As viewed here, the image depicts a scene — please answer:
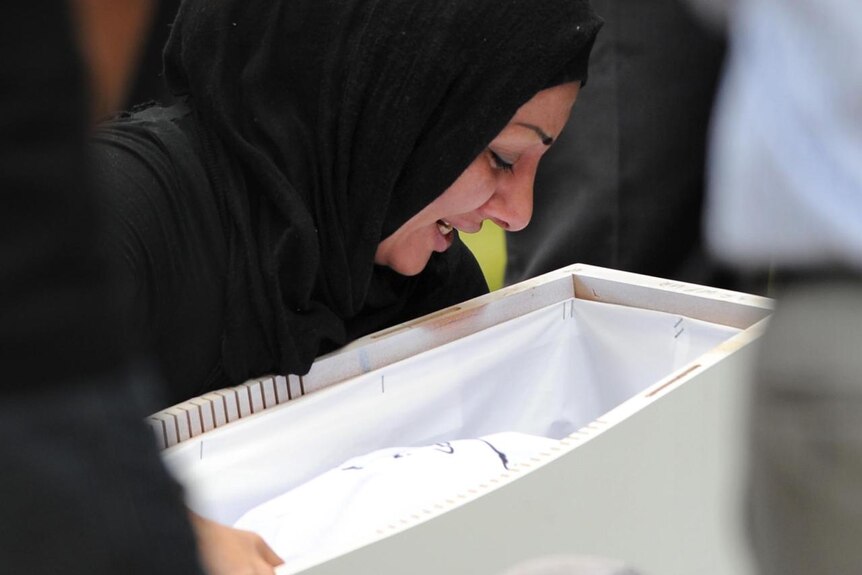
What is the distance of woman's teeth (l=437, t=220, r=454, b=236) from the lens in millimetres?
972

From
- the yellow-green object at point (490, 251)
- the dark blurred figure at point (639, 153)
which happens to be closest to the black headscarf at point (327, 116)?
the dark blurred figure at point (639, 153)

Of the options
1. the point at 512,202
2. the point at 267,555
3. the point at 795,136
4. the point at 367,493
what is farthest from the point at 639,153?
the point at 795,136

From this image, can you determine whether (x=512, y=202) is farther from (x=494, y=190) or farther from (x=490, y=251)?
(x=490, y=251)

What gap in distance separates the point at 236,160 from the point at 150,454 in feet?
1.98

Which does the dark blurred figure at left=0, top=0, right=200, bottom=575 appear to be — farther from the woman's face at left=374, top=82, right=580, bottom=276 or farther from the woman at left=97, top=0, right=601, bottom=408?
the woman's face at left=374, top=82, right=580, bottom=276

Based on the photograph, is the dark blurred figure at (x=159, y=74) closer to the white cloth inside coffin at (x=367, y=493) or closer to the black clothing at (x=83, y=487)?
the white cloth inside coffin at (x=367, y=493)

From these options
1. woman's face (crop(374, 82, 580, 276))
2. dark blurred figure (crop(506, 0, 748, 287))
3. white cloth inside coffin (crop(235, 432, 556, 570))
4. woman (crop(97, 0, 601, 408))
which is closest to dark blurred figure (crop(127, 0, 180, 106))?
woman (crop(97, 0, 601, 408))

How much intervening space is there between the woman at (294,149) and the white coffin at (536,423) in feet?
0.16

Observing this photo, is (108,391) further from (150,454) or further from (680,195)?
(680,195)

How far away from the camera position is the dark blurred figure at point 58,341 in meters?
0.21

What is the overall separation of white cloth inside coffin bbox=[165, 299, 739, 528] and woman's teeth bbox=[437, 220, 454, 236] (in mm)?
98

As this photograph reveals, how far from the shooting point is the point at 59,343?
218 mm

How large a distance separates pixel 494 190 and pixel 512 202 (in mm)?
24

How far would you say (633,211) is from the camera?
1.31m
